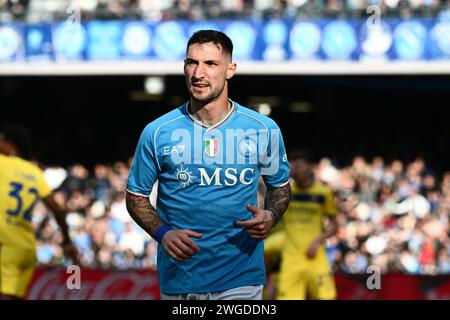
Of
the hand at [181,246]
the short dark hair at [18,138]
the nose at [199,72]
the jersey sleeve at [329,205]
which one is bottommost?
the hand at [181,246]

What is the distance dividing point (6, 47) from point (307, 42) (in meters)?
7.32

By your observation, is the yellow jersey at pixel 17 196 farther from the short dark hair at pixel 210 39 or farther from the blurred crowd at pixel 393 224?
the blurred crowd at pixel 393 224

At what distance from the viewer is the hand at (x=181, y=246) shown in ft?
19.9

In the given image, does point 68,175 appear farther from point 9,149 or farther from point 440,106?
point 9,149

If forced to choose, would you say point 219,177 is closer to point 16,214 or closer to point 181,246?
point 181,246

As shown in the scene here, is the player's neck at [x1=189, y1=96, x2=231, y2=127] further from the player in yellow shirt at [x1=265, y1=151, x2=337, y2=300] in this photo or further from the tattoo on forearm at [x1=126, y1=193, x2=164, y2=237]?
the player in yellow shirt at [x1=265, y1=151, x2=337, y2=300]

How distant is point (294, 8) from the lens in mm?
24438

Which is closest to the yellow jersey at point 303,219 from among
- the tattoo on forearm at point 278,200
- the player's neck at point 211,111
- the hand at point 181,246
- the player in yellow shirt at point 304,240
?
the player in yellow shirt at point 304,240

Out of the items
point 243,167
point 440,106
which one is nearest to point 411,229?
point 440,106

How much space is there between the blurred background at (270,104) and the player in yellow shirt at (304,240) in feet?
4.30

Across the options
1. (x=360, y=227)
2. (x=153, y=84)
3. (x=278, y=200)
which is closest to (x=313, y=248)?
(x=278, y=200)

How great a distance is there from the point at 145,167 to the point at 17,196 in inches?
161

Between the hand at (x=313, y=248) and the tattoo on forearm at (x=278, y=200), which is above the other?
the tattoo on forearm at (x=278, y=200)

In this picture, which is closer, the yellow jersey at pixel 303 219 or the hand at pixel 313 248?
the hand at pixel 313 248
